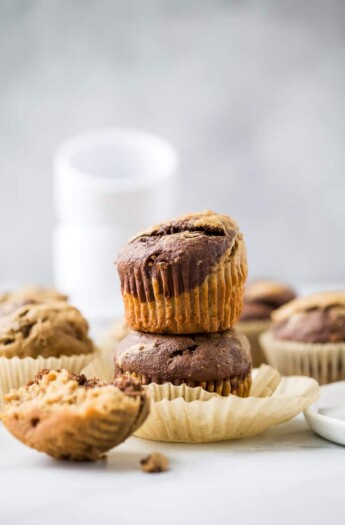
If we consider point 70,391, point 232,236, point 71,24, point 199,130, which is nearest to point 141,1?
point 71,24

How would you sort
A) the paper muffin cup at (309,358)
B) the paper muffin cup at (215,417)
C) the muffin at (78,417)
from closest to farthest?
the muffin at (78,417) < the paper muffin cup at (215,417) < the paper muffin cup at (309,358)

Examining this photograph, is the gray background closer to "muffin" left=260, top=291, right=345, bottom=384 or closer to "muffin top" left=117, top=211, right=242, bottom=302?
"muffin" left=260, top=291, right=345, bottom=384

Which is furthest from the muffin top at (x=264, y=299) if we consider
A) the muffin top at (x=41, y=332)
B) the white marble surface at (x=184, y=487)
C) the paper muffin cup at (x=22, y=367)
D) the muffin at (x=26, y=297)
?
the white marble surface at (x=184, y=487)

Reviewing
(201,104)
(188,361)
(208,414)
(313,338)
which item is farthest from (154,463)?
(201,104)

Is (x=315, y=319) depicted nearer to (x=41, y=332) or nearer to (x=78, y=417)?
(x=41, y=332)

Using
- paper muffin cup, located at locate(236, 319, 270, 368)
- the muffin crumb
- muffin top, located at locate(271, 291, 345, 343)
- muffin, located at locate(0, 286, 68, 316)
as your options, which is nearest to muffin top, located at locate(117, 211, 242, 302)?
the muffin crumb

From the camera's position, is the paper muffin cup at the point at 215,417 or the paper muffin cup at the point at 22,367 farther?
the paper muffin cup at the point at 22,367

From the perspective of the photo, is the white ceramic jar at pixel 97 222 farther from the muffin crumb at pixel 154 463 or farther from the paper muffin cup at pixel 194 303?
the muffin crumb at pixel 154 463
